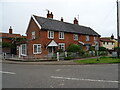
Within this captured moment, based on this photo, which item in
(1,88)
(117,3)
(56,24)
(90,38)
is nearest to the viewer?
(1,88)

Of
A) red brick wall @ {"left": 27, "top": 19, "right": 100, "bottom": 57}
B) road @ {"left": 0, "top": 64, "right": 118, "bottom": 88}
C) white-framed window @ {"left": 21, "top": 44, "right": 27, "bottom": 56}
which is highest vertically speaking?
red brick wall @ {"left": 27, "top": 19, "right": 100, "bottom": 57}

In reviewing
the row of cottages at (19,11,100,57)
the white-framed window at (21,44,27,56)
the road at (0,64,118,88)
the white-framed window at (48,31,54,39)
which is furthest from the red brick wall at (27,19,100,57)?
the road at (0,64,118,88)

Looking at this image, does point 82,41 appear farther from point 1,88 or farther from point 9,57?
point 1,88

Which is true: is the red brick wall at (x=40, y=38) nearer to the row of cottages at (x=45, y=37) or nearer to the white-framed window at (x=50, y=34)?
the row of cottages at (x=45, y=37)

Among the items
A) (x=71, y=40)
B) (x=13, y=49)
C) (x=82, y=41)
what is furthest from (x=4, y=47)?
(x=82, y=41)

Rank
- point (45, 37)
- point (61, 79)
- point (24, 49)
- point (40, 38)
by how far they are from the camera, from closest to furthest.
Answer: point (61, 79), point (40, 38), point (45, 37), point (24, 49)

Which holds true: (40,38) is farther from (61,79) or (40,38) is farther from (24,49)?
(61,79)

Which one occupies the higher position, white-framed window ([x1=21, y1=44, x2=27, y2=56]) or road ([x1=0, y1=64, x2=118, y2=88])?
white-framed window ([x1=21, y1=44, x2=27, y2=56])

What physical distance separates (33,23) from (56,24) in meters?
5.24

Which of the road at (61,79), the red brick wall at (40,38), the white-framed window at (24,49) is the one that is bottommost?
the road at (61,79)

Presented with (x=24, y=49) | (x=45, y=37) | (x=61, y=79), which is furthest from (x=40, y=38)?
(x=61, y=79)

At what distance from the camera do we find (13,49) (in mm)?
32812

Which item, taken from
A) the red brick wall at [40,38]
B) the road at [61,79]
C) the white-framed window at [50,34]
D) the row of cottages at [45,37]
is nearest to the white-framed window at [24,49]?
the row of cottages at [45,37]

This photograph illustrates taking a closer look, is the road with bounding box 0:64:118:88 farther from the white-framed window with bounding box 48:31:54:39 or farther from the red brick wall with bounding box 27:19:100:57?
the white-framed window with bounding box 48:31:54:39
